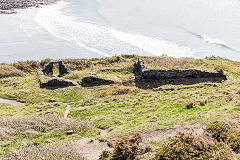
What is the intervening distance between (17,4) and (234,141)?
111m

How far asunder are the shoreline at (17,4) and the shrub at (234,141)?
9572 centimetres

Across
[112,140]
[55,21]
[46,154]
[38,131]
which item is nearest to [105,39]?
[55,21]

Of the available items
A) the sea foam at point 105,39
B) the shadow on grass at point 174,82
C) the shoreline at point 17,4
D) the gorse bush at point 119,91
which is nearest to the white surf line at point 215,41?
the sea foam at point 105,39

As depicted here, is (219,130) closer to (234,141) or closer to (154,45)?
(234,141)

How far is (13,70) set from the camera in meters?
37.6

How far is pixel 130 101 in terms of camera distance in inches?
973

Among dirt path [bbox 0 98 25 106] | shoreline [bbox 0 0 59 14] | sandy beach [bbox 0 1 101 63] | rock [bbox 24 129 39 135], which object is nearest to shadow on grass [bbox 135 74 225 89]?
dirt path [bbox 0 98 25 106]

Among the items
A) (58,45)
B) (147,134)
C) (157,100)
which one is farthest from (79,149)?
(58,45)

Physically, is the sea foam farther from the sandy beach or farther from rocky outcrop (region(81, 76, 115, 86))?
rocky outcrop (region(81, 76, 115, 86))

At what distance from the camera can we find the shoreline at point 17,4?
92.7 meters

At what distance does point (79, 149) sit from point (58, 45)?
5254 cm

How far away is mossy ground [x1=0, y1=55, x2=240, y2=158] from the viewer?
56.9 feet

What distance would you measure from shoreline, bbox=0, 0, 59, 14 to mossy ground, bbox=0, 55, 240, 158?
6728 cm

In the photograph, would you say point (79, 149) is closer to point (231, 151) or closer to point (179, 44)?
point (231, 151)
